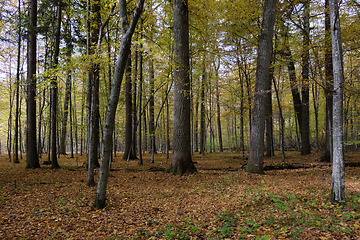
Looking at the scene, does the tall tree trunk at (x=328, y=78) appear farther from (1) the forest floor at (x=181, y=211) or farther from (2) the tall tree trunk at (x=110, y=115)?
(2) the tall tree trunk at (x=110, y=115)

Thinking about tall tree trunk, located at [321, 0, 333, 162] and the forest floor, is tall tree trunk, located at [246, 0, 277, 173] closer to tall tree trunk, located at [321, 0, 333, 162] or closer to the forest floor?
the forest floor

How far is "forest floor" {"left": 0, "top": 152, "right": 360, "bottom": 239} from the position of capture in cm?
370

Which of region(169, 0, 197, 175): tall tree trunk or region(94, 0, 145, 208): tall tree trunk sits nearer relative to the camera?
region(94, 0, 145, 208): tall tree trunk

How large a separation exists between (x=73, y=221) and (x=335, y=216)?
5469mm

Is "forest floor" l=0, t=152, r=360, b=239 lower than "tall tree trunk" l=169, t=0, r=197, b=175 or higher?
lower

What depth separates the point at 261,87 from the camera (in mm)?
8562

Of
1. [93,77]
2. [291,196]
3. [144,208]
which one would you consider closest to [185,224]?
[144,208]

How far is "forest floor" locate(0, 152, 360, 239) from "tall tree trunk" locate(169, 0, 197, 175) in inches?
48.5

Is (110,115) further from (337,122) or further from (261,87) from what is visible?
(261,87)

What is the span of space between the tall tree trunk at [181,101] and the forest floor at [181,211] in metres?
1.23

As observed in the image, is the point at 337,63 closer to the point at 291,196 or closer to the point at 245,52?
the point at 291,196

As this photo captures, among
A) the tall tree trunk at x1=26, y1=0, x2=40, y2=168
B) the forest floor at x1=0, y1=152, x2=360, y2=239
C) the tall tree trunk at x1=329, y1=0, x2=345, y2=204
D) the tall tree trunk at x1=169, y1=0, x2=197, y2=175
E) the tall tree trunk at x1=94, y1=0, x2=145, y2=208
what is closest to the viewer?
the forest floor at x1=0, y1=152, x2=360, y2=239

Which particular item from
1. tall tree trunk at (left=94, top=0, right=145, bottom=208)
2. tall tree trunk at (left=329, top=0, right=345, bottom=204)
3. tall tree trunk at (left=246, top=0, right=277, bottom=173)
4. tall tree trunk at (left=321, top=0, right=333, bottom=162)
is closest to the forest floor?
tall tree trunk at (left=329, top=0, right=345, bottom=204)

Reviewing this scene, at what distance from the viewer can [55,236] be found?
3.79 meters
